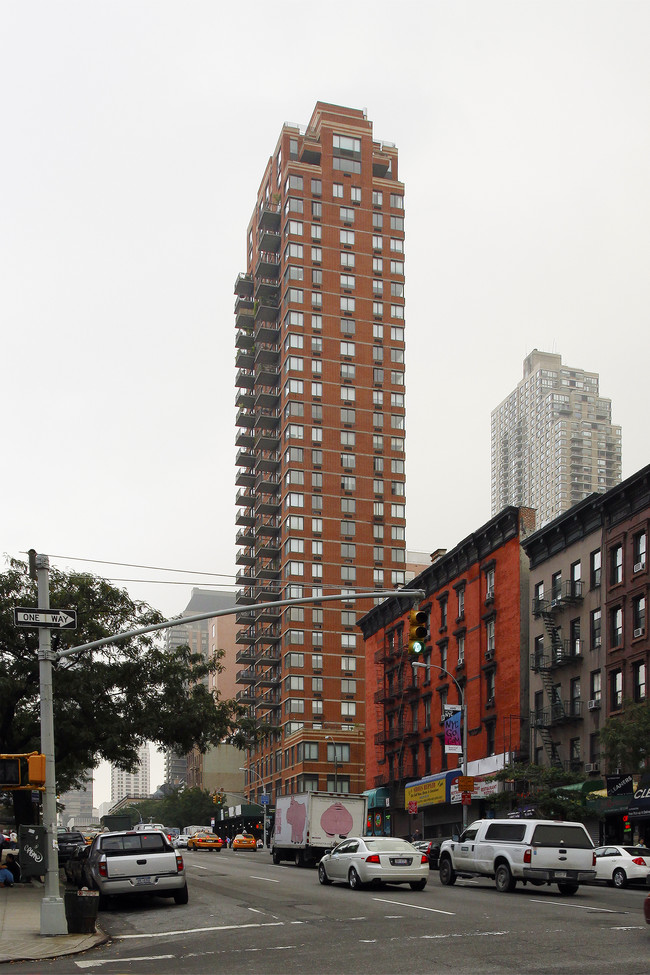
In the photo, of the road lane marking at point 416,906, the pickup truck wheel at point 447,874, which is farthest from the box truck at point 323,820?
the road lane marking at point 416,906

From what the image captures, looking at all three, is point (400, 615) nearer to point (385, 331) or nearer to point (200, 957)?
point (385, 331)

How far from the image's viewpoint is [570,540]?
57.8 meters

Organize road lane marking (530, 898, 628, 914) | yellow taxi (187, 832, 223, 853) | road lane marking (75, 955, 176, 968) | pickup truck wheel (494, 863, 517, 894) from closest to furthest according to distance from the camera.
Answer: road lane marking (75, 955, 176, 968)
road lane marking (530, 898, 628, 914)
pickup truck wheel (494, 863, 517, 894)
yellow taxi (187, 832, 223, 853)

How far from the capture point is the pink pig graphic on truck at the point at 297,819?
147 feet

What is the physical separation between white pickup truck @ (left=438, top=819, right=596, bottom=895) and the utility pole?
1211 cm

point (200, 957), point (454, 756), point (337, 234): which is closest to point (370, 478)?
point (337, 234)

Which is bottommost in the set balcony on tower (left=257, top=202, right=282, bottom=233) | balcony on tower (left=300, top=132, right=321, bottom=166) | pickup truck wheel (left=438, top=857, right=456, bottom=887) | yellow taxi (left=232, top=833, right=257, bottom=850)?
yellow taxi (left=232, top=833, right=257, bottom=850)

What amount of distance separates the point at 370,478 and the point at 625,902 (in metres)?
92.6

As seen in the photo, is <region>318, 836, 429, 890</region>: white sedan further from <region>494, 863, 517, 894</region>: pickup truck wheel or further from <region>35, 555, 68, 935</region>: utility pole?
<region>35, 555, 68, 935</region>: utility pole

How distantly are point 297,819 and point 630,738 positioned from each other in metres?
13.4

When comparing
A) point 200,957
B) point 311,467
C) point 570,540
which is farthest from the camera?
point 311,467

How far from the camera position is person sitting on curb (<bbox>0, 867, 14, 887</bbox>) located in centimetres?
3412

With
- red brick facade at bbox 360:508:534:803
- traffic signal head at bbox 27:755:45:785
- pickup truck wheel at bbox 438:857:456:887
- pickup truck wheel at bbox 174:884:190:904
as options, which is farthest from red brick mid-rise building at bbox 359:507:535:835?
traffic signal head at bbox 27:755:45:785

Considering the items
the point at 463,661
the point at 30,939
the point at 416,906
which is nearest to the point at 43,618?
the point at 30,939
